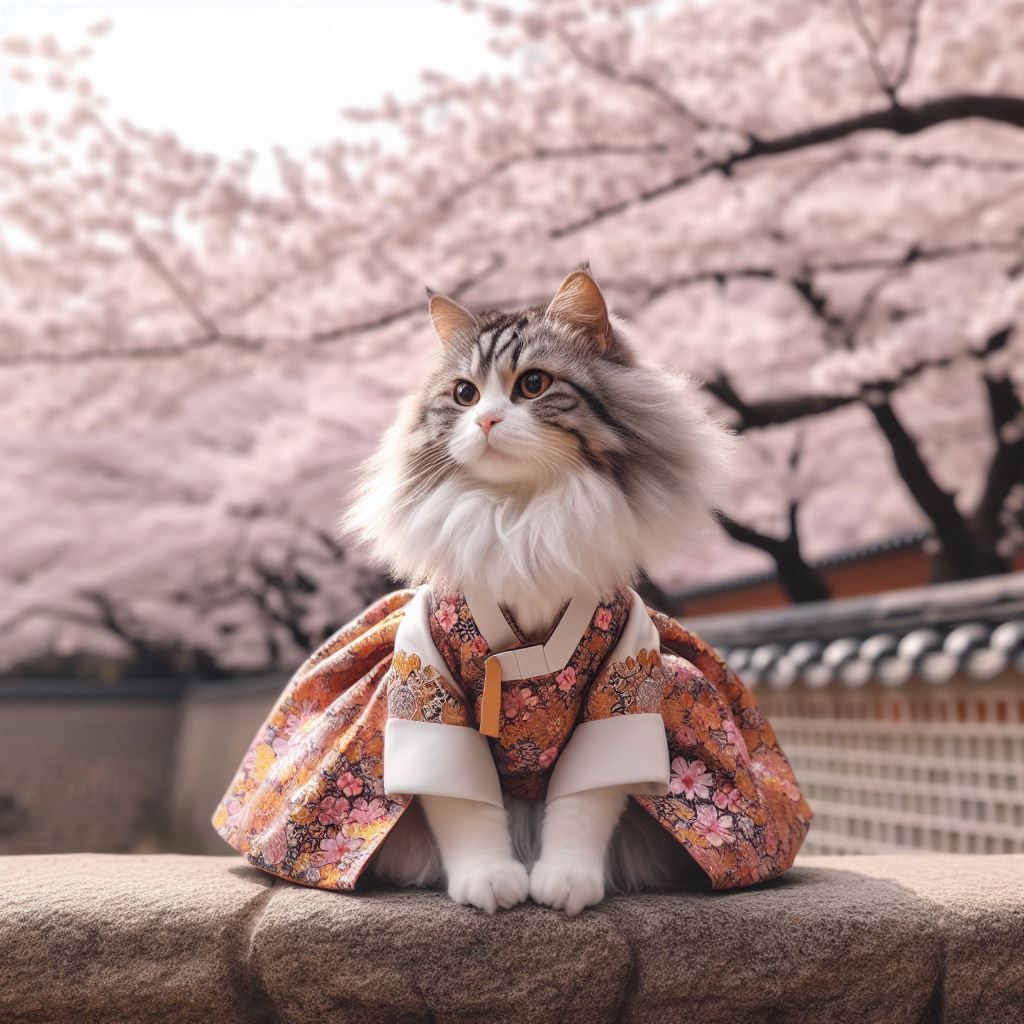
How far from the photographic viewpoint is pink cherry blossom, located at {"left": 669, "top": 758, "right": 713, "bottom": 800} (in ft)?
6.31

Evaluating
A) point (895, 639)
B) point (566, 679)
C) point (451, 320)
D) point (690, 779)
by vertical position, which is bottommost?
point (895, 639)

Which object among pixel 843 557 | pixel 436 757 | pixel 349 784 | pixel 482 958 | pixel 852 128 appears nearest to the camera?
pixel 482 958

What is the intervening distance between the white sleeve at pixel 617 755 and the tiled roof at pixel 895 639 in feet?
9.19

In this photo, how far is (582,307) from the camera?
6.61 feet

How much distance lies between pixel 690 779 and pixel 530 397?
0.79m

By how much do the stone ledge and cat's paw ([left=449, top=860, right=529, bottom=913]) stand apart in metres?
0.02

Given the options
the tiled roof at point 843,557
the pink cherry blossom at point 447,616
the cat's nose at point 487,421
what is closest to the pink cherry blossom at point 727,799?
the pink cherry blossom at point 447,616

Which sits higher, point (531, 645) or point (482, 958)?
point (531, 645)

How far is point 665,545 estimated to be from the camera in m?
1.99

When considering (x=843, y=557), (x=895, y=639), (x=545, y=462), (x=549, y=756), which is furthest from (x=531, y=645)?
(x=843, y=557)

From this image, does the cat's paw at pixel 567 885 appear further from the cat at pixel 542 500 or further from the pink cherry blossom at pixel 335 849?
the pink cherry blossom at pixel 335 849

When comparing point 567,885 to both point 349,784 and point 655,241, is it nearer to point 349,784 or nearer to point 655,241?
point 349,784

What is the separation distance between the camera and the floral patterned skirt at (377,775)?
1.85 metres

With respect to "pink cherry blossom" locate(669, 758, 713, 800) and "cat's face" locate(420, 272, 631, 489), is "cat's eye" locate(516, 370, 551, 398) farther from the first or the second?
"pink cherry blossom" locate(669, 758, 713, 800)
